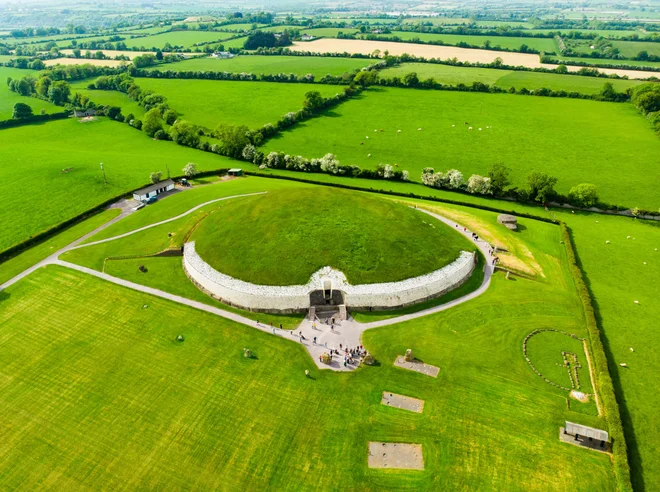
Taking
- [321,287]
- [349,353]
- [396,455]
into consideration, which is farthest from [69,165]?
[396,455]

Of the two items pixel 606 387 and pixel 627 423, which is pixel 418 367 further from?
pixel 627 423

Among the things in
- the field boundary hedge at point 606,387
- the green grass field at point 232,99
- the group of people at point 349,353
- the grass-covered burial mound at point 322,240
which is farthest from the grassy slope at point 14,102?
the field boundary hedge at point 606,387

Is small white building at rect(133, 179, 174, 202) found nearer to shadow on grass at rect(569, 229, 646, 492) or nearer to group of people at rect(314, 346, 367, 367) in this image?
group of people at rect(314, 346, 367, 367)

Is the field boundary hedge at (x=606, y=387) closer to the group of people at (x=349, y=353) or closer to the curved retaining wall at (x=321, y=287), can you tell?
the curved retaining wall at (x=321, y=287)

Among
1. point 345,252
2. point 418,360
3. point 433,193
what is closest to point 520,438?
point 418,360

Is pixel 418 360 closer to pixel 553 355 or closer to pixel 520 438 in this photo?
pixel 520 438

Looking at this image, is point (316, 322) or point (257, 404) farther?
point (316, 322)
